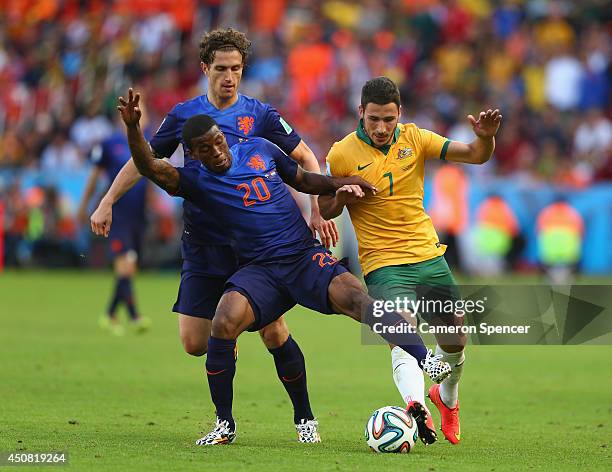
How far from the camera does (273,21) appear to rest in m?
27.8

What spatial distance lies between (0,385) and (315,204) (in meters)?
3.73

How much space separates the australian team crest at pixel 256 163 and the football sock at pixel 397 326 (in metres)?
1.23

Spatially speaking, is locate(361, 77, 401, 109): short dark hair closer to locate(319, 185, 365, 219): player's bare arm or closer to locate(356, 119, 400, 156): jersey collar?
locate(356, 119, 400, 156): jersey collar

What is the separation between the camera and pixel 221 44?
8.86 metres

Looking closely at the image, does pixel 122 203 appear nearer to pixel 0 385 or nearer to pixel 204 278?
pixel 0 385

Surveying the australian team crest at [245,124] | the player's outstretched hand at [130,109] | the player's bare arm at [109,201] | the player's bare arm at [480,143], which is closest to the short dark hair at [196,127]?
the player's outstretched hand at [130,109]

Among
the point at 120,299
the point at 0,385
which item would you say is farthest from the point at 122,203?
the point at 0,385

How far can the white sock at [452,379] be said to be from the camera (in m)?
8.77

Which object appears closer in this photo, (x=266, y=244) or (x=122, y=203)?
(x=266, y=244)

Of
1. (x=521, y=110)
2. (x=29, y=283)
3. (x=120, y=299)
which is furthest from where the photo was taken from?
(x=521, y=110)

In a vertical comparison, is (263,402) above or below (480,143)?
below

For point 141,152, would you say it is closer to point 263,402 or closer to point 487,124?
point 487,124

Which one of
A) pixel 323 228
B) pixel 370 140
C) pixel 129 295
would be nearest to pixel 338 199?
pixel 323 228

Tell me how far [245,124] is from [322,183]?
839 mm
